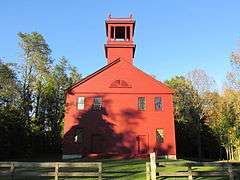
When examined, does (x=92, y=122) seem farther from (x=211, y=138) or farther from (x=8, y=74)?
(x=211, y=138)

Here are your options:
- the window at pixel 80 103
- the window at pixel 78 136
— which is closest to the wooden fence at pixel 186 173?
the window at pixel 78 136

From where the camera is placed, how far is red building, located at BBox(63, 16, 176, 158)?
122 ft

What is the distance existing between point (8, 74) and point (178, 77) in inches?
1203

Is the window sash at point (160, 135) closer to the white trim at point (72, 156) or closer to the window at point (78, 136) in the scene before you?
the window at point (78, 136)

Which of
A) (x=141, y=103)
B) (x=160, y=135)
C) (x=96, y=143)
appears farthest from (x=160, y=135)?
(x=96, y=143)

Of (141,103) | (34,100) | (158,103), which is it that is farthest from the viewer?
(34,100)

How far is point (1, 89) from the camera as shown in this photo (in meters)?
47.3

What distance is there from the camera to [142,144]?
3734 cm

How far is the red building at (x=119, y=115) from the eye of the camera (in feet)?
122

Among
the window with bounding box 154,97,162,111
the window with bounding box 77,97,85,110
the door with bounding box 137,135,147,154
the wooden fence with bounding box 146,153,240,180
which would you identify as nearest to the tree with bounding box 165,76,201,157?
the window with bounding box 154,97,162,111

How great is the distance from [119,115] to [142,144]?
12.3 ft

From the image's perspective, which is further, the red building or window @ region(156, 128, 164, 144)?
window @ region(156, 128, 164, 144)

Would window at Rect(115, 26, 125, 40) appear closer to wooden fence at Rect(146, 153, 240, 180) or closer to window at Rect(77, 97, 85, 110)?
window at Rect(77, 97, 85, 110)

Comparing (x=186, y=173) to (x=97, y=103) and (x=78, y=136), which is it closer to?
(x=78, y=136)
